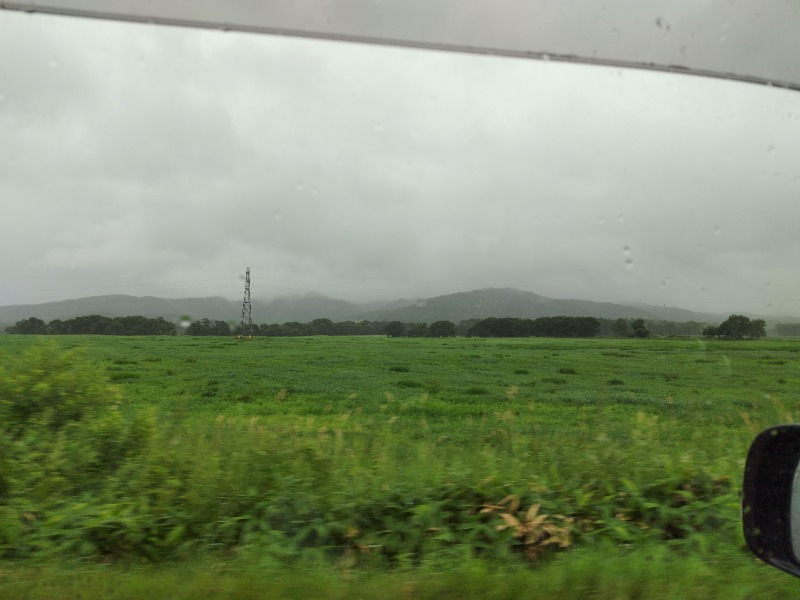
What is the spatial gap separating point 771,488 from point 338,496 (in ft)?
9.18

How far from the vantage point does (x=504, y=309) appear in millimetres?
8023

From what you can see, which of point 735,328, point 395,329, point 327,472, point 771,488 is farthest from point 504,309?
point 771,488

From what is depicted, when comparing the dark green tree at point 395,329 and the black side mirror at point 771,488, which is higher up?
the dark green tree at point 395,329

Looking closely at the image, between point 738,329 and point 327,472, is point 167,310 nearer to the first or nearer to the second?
point 327,472

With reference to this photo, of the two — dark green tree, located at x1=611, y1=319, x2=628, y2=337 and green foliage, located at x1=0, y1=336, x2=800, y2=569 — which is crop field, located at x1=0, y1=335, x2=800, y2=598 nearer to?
green foliage, located at x1=0, y1=336, x2=800, y2=569

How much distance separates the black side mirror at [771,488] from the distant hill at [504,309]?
5.67 m

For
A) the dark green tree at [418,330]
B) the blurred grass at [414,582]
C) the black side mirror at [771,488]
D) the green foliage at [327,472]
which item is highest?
the dark green tree at [418,330]

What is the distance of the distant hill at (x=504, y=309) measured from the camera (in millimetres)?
7547

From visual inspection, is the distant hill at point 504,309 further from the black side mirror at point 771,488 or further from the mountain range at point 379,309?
the black side mirror at point 771,488

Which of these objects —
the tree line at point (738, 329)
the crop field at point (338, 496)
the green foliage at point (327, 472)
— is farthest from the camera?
the tree line at point (738, 329)

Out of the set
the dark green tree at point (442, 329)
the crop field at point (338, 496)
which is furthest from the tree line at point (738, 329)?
the dark green tree at point (442, 329)

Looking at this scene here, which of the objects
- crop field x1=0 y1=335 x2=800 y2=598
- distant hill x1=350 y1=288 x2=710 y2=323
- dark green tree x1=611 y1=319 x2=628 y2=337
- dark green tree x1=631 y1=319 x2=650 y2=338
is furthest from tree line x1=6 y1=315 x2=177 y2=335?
dark green tree x1=631 y1=319 x2=650 y2=338


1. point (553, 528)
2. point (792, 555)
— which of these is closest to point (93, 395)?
point (553, 528)

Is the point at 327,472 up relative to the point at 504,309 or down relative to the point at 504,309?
down
